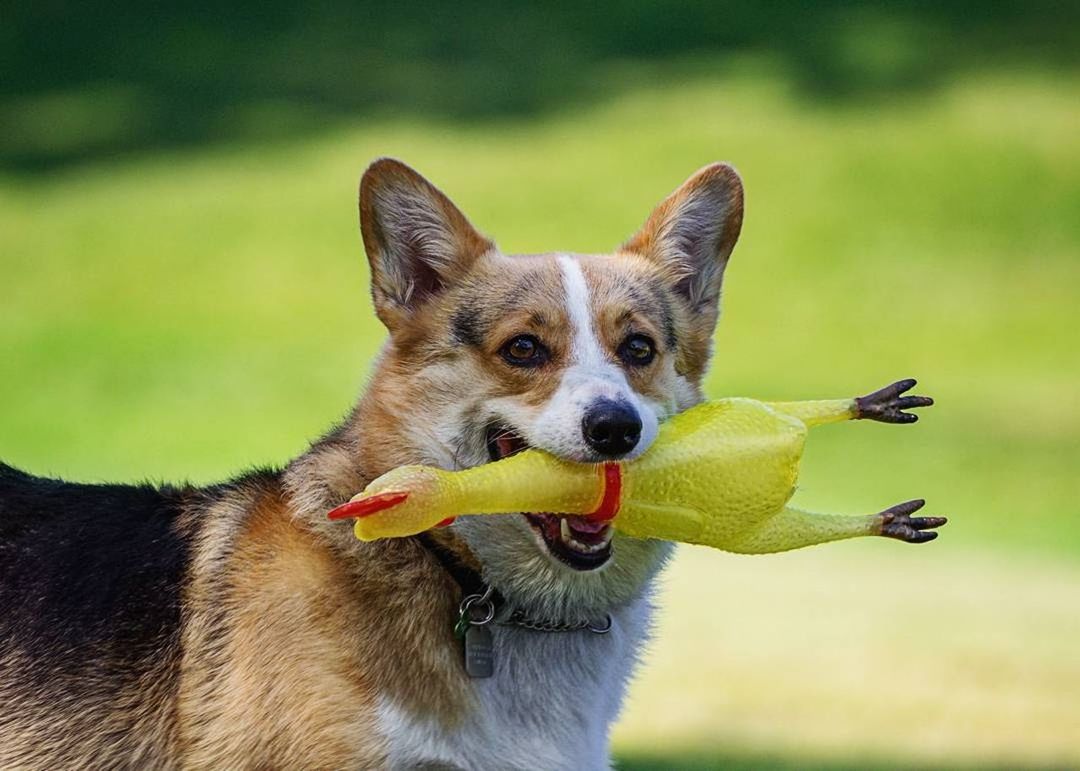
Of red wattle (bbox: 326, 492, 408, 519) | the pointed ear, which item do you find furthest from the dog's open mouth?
the pointed ear

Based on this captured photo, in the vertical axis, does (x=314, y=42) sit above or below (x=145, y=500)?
above

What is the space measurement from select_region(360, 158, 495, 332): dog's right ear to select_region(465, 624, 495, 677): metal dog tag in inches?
35.0

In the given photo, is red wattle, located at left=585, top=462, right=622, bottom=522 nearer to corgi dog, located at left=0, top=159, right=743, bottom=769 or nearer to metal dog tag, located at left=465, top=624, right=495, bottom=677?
corgi dog, located at left=0, top=159, right=743, bottom=769

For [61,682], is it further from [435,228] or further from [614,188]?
[614,188]

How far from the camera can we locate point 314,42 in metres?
19.0

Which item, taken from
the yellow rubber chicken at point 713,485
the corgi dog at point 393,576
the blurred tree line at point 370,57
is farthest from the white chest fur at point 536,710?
the blurred tree line at point 370,57

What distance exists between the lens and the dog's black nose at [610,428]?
398 cm

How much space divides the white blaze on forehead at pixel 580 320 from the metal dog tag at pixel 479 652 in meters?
0.74

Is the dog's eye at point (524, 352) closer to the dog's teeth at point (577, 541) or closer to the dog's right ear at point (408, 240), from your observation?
the dog's right ear at point (408, 240)

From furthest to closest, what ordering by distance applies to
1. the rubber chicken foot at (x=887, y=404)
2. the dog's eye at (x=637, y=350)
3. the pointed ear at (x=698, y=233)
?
the pointed ear at (x=698, y=233), the dog's eye at (x=637, y=350), the rubber chicken foot at (x=887, y=404)

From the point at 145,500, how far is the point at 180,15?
15219 mm

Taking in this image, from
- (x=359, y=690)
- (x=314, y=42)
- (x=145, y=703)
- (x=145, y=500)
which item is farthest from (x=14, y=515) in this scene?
(x=314, y=42)

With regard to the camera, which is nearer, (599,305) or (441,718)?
(441,718)

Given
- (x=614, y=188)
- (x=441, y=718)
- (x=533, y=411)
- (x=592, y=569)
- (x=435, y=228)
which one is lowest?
(x=441, y=718)
